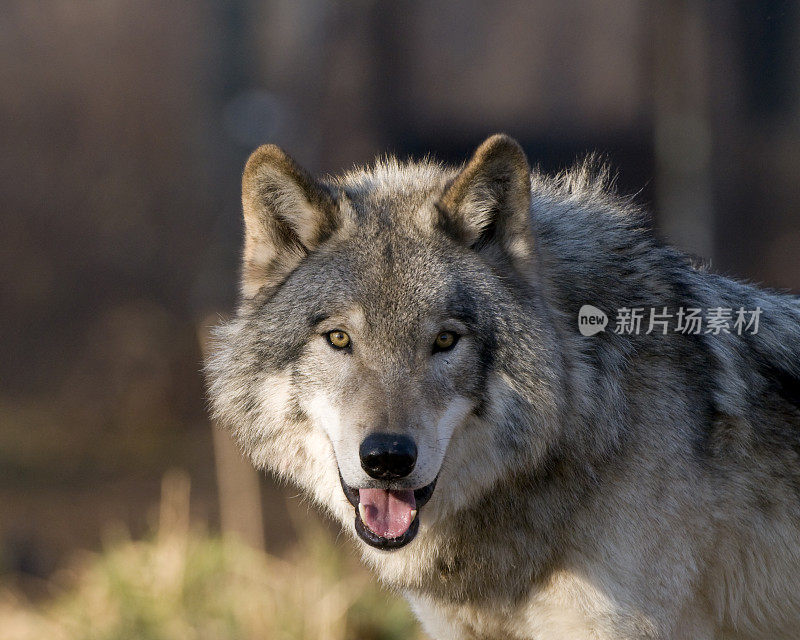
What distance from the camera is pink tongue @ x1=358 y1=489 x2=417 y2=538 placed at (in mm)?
2592

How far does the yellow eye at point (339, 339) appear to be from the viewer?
270 centimetres

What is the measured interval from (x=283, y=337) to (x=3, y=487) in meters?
6.43

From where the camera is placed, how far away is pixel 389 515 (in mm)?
2600

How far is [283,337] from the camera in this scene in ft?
9.25

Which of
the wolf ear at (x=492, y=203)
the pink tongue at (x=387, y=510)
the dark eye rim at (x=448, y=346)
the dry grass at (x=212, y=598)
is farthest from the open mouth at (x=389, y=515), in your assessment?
the dry grass at (x=212, y=598)

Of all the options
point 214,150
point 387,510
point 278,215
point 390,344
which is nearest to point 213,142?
point 214,150

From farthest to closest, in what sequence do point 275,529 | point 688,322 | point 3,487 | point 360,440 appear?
point 3,487 → point 275,529 → point 688,322 → point 360,440

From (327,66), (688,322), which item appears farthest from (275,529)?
(688,322)

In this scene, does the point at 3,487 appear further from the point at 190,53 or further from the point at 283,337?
the point at 283,337

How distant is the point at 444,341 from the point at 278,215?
0.76 m

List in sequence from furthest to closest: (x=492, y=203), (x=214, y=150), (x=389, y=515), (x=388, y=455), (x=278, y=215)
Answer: (x=214, y=150)
(x=278, y=215)
(x=492, y=203)
(x=389, y=515)
(x=388, y=455)

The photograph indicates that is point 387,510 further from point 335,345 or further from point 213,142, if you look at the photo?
point 213,142

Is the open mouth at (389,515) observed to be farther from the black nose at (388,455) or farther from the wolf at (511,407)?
the black nose at (388,455)

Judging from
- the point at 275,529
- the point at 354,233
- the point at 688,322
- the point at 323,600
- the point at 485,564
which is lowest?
the point at 275,529
